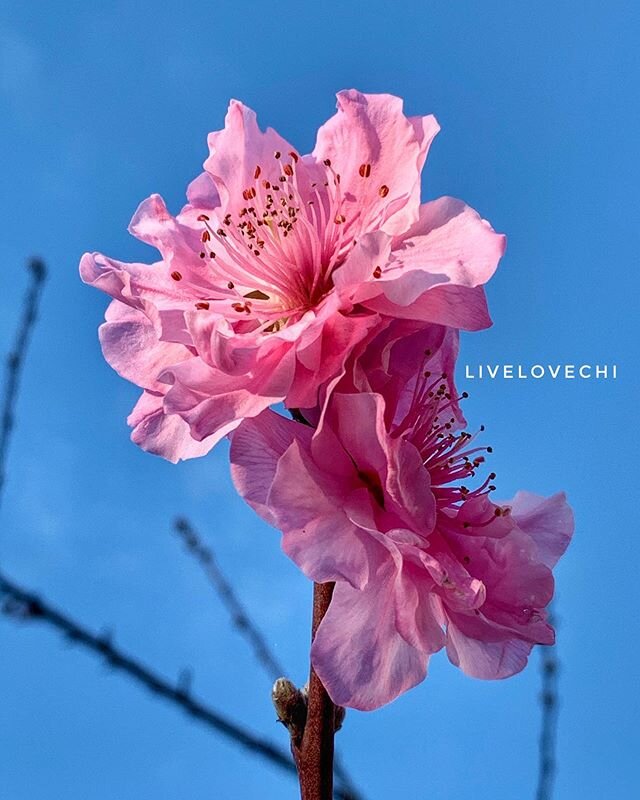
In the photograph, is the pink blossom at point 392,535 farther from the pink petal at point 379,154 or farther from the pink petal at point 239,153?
the pink petal at point 239,153

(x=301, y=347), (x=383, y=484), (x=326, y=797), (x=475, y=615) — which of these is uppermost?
(x=301, y=347)

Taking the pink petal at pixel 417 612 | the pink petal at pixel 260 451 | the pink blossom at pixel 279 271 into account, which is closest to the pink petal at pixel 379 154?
the pink blossom at pixel 279 271

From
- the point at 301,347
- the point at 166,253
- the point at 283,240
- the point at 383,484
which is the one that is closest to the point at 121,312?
the point at 166,253

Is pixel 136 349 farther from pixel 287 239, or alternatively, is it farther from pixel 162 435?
pixel 287 239

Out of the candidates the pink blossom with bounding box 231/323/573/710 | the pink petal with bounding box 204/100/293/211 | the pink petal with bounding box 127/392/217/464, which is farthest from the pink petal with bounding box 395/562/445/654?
the pink petal with bounding box 204/100/293/211

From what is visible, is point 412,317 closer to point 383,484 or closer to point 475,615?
point 383,484

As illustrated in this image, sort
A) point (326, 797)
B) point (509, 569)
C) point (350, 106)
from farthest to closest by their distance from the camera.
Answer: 1. point (350, 106)
2. point (509, 569)
3. point (326, 797)

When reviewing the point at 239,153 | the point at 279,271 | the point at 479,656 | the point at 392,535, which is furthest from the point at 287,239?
the point at 479,656
